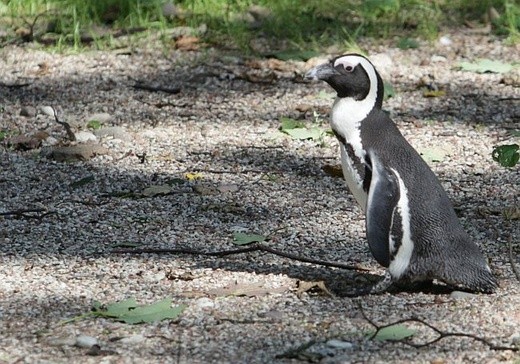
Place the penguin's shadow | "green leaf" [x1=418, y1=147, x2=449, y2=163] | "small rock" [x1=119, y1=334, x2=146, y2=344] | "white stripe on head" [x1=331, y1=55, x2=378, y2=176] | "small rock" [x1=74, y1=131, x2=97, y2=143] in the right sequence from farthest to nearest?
"small rock" [x1=74, y1=131, x2=97, y2=143] → "green leaf" [x1=418, y1=147, x2=449, y2=163] → "white stripe on head" [x1=331, y1=55, x2=378, y2=176] → the penguin's shadow → "small rock" [x1=119, y1=334, x2=146, y2=344]

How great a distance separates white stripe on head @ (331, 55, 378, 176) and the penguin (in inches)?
0.9

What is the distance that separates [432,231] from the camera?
385 cm

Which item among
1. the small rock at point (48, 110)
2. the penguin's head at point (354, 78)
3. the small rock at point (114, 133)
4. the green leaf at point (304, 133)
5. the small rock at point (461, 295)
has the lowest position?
the small rock at point (48, 110)

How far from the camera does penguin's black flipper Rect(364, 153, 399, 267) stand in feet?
12.5

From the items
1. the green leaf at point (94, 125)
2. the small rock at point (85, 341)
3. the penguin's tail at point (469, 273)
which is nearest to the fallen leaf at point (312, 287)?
the penguin's tail at point (469, 273)

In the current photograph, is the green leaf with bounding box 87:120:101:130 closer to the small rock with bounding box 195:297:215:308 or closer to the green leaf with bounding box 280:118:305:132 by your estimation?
the green leaf with bounding box 280:118:305:132

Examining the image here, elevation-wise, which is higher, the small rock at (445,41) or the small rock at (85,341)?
the small rock at (85,341)

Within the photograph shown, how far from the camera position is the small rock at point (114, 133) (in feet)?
18.9

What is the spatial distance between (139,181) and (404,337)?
2028mm

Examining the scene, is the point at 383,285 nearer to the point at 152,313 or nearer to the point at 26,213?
the point at 152,313

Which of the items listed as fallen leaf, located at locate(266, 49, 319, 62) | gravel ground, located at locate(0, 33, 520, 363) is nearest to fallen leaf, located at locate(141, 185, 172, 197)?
gravel ground, located at locate(0, 33, 520, 363)

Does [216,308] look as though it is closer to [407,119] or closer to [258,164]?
[258,164]

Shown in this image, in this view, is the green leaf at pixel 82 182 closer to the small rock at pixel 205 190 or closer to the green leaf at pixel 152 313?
the small rock at pixel 205 190

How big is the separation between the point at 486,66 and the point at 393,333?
149 inches
